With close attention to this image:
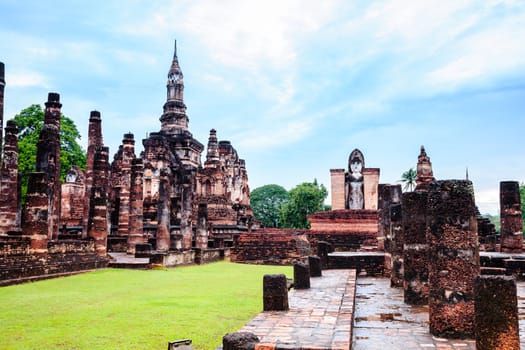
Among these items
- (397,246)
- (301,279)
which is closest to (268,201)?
(397,246)

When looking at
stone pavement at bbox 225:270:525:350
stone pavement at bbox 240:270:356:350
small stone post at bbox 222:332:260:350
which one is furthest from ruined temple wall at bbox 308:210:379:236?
small stone post at bbox 222:332:260:350

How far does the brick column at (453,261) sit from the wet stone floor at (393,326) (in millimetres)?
201

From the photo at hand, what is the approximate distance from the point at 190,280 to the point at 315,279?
4674mm

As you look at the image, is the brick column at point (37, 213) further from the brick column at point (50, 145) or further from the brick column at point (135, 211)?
the brick column at point (135, 211)

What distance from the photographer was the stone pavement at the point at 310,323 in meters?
5.38

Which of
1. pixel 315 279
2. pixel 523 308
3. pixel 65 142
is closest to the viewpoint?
pixel 523 308

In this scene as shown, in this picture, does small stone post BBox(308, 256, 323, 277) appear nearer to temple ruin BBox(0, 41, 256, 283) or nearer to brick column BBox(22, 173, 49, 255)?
temple ruin BBox(0, 41, 256, 283)

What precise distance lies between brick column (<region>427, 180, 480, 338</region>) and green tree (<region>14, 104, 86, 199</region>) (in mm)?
31926

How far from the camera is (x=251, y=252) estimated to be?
25.8m

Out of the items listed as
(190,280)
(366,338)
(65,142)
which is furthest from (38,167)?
(65,142)

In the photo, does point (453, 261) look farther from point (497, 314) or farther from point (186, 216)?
point (186, 216)

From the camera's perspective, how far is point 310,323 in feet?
21.5

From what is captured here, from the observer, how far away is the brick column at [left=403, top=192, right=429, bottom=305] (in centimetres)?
858

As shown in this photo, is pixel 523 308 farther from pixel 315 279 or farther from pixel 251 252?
pixel 251 252
